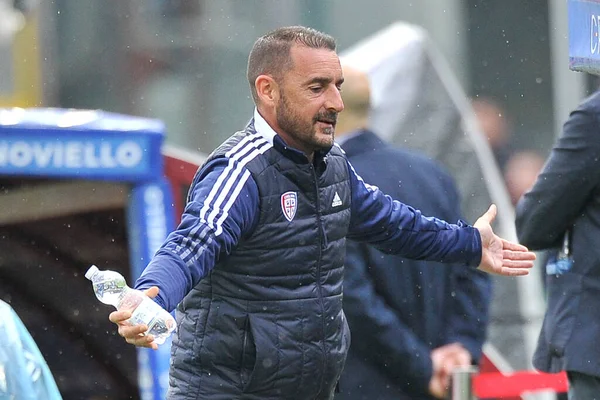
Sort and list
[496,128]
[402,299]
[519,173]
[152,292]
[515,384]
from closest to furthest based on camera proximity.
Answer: [152,292]
[402,299]
[515,384]
[519,173]
[496,128]

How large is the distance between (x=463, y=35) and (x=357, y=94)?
6702mm

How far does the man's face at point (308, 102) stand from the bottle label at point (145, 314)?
2.95 ft

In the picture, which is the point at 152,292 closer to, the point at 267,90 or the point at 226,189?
the point at 226,189

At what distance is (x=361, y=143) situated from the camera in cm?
598

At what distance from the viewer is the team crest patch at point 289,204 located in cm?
430

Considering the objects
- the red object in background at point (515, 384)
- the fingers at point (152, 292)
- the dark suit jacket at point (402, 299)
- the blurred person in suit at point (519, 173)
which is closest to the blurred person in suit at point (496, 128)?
the blurred person in suit at point (519, 173)

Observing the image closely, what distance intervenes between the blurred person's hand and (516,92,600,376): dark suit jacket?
78cm

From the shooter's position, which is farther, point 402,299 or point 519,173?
point 519,173

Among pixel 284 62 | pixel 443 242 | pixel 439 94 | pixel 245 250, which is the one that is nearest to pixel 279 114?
pixel 284 62

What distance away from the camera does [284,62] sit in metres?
4.43

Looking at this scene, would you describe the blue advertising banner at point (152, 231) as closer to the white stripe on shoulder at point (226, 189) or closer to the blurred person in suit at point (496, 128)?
the white stripe on shoulder at point (226, 189)

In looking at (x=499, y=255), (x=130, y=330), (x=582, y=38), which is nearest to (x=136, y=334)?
(x=130, y=330)

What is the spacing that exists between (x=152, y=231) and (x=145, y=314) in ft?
8.80

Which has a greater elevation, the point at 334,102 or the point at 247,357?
the point at 334,102
